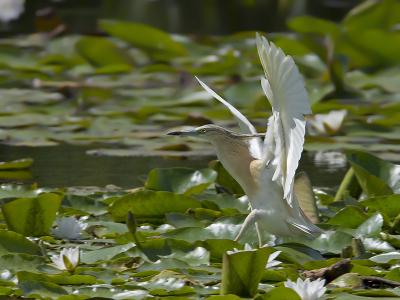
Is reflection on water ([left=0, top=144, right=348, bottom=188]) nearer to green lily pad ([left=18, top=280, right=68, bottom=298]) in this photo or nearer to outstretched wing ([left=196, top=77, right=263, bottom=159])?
outstretched wing ([left=196, top=77, right=263, bottom=159])

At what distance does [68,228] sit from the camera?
2252 mm

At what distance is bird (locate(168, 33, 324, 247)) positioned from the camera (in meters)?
1.84

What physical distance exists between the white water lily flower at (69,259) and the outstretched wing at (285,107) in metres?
0.66

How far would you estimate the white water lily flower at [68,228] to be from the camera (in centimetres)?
225

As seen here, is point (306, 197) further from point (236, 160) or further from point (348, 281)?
point (348, 281)

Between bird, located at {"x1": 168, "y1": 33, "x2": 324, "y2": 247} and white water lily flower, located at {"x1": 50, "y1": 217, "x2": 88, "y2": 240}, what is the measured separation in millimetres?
531

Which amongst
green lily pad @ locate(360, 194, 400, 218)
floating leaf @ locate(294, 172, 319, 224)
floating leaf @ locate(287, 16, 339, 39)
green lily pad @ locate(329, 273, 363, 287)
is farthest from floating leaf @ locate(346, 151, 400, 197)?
floating leaf @ locate(287, 16, 339, 39)

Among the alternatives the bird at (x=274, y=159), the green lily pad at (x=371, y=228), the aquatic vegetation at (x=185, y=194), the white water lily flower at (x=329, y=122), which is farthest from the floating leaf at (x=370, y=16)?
the bird at (x=274, y=159)

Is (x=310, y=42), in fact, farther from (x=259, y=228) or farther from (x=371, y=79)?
(x=259, y=228)

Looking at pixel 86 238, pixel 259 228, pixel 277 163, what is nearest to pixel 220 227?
pixel 259 228

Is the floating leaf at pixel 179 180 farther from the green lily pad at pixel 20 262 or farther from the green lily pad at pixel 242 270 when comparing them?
the green lily pad at pixel 242 270

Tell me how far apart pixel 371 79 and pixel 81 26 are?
19.2ft

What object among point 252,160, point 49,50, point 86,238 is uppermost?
point 49,50

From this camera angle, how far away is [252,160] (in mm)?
2133
